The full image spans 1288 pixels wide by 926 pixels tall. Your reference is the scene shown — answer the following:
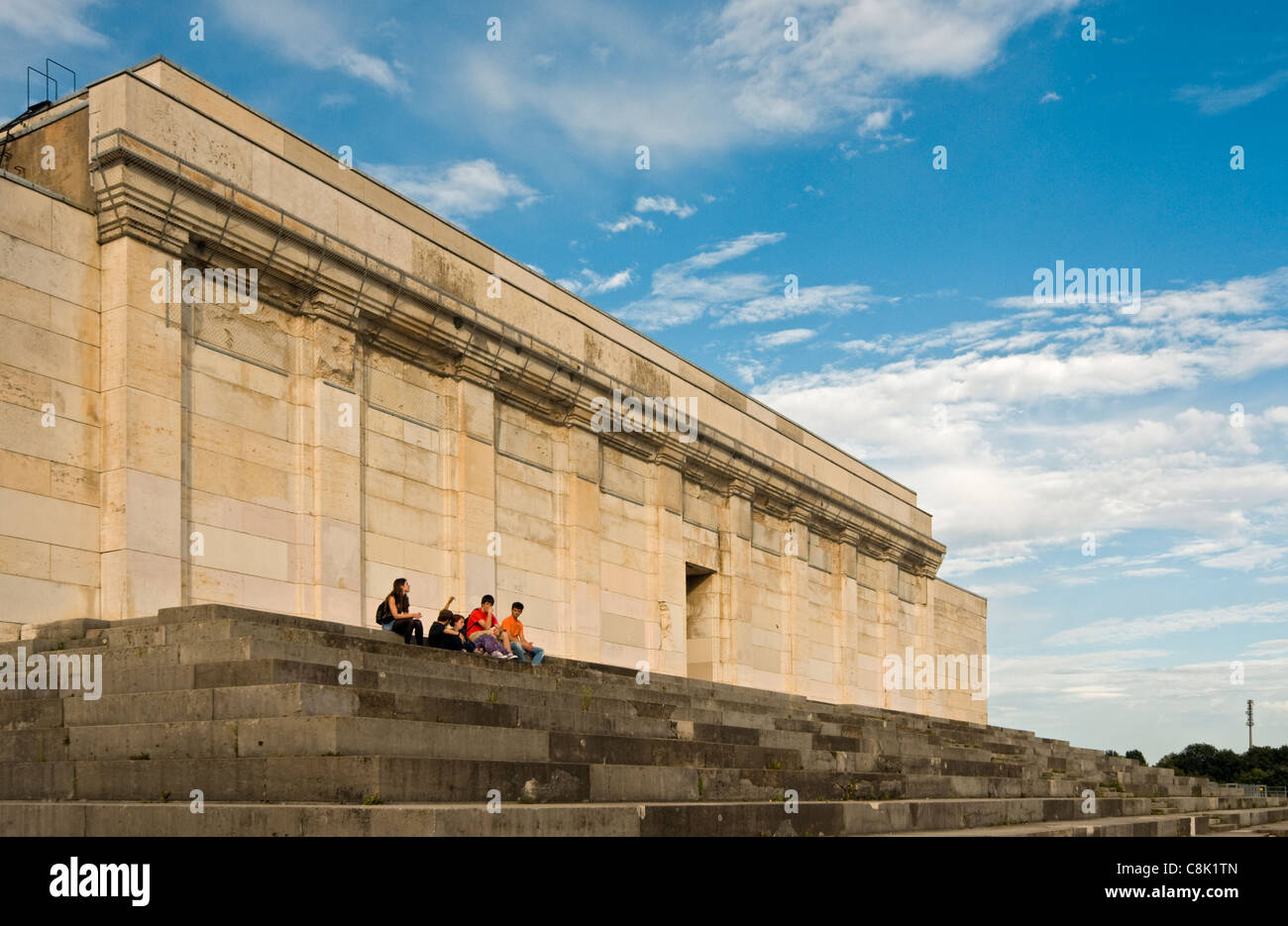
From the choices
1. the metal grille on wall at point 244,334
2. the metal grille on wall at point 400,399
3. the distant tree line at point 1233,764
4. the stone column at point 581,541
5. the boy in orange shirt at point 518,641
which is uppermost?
the metal grille on wall at point 244,334

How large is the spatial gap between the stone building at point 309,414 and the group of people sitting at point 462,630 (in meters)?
2.78

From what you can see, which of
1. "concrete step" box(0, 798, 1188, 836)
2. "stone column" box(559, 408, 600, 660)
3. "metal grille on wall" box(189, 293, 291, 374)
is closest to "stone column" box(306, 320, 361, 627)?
"metal grille on wall" box(189, 293, 291, 374)

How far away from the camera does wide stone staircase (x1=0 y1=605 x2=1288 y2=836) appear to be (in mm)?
10188

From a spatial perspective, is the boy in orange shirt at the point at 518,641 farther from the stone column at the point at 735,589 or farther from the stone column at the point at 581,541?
the stone column at the point at 735,589

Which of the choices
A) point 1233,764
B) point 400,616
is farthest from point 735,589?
point 1233,764

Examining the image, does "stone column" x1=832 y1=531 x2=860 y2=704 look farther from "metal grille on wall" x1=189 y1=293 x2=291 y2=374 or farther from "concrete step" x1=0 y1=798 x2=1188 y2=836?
"concrete step" x1=0 y1=798 x2=1188 y2=836

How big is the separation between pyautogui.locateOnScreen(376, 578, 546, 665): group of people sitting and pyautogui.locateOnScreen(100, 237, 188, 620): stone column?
314cm

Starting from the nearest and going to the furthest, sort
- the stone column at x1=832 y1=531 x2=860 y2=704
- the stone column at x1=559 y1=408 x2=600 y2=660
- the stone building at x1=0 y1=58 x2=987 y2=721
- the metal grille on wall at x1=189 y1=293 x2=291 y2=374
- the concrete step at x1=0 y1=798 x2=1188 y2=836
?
the concrete step at x1=0 y1=798 x2=1188 y2=836, the stone building at x1=0 y1=58 x2=987 y2=721, the metal grille on wall at x1=189 y1=293 x2=291 y2=374, the stone column at x1=559 y1=408 x2=600 y2=660, the stone column at x1=832 y1=531 x2=860 y2=704

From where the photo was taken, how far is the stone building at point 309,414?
18578 millimetres

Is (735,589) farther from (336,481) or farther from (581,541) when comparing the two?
(336,481)

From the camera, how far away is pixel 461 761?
36.6ft

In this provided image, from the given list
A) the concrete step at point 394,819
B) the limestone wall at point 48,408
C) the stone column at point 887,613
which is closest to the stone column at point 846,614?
the stone column at point 887,613

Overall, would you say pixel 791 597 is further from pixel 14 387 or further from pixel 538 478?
pixel 14 387

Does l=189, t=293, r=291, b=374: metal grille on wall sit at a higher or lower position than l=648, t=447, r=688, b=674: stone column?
higher
